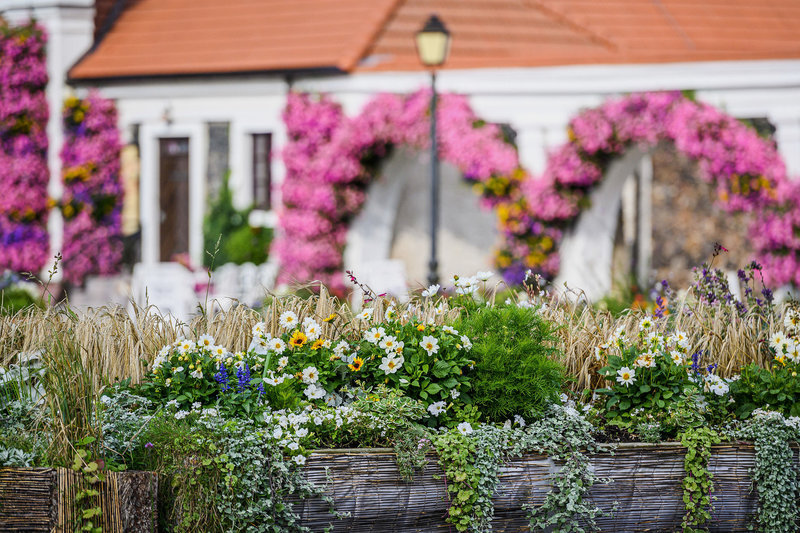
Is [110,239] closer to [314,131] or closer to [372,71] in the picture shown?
[314,131]

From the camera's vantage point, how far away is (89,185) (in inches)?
604

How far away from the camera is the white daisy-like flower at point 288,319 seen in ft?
15.3

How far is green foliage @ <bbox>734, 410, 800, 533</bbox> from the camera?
437 cm

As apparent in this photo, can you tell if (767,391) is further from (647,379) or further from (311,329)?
(311,329)

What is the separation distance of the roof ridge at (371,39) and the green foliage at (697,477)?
32.2 feet

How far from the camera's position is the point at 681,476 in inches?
172

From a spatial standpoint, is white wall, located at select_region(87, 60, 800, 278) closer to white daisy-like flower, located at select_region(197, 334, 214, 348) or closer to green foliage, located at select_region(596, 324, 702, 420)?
green foliage, located at select_region(596, 324, 702, 420)

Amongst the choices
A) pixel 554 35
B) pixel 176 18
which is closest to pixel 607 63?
pixel 554 35

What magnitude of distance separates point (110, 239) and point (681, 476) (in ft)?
41.2

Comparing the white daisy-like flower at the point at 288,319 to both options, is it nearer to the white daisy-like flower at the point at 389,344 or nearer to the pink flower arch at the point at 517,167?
the white daisy-like flower at the point at 389,344

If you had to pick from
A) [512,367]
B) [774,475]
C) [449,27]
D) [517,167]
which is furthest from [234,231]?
[774,475]

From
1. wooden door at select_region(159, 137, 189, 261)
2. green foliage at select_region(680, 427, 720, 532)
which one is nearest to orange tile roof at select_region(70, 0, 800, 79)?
wooden door at select_region(159, 137, 189, 261)

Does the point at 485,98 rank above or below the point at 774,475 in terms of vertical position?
above

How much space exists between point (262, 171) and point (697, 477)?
1154 centimetres
